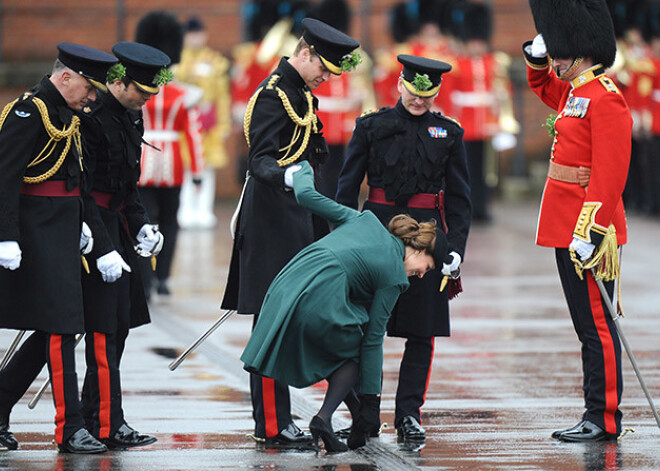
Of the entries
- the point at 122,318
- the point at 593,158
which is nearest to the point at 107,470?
the point at 122,318

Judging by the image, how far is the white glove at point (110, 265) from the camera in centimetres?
570

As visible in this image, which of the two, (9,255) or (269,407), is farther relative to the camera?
(269,407)

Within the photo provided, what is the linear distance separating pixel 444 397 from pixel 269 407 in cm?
119

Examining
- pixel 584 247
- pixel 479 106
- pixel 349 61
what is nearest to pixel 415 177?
pixel 349 61

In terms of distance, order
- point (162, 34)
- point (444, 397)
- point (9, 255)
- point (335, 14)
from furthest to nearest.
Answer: point (335, 14), point (162, 34), point (444, 397), point (9, 255)

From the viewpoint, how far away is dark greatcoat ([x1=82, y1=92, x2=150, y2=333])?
579 centimetres

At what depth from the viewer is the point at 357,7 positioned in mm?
18688

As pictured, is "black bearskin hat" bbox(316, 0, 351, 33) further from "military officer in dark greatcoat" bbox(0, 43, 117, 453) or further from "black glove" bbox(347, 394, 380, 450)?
"black glove" bbox(347, 394, 380, 450)

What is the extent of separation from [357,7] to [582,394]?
40.4 feet

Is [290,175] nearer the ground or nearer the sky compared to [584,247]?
nearer the sky

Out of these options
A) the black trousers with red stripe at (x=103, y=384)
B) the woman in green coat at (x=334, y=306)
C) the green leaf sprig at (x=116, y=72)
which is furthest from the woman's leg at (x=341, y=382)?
the green leaf sprig at (x=116, y=72)

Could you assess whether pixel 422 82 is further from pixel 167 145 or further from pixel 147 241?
pixel 167 145

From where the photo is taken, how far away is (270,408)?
19.5ft

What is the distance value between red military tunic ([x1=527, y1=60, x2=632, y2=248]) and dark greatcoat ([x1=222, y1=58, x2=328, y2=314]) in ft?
3.17
